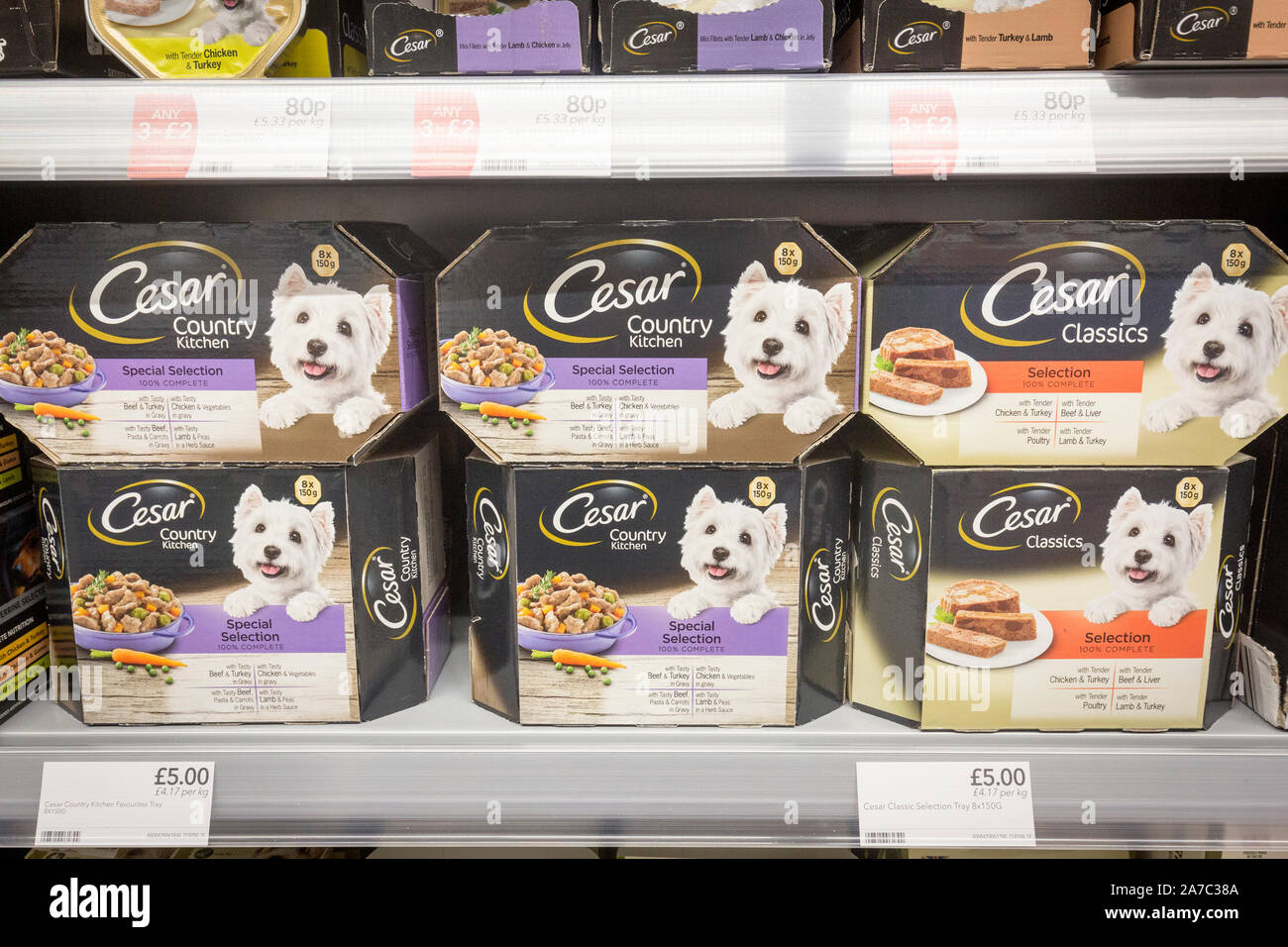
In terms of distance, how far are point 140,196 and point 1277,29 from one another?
4.89 ft

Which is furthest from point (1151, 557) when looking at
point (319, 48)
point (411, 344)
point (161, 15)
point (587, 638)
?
point (161, 15)

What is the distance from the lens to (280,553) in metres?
0.94

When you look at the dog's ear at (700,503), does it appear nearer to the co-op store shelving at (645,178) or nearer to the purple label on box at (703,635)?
the purple label on box at (703,635)

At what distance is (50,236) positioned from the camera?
893 mm

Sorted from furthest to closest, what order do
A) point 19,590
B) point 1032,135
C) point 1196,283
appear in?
point 19,590
point 1196,283
point 1032,135

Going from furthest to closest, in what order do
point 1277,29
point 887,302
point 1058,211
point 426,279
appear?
point 1058,211 < point 426,279 < point 887,302 < point 1277,29

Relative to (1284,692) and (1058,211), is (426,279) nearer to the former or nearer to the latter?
(1058,211)

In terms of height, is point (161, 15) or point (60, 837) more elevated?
point (161, 15)

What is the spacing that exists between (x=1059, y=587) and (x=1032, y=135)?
0.48 metres

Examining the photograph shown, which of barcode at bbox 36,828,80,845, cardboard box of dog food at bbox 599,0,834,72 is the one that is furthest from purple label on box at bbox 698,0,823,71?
barcode at bbox 36,828,80,845

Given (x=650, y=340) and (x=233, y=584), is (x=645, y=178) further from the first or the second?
(x=233, y=584)

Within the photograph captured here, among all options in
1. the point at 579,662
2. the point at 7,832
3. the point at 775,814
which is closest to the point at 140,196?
the point at 7,832

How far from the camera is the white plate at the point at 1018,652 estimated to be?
921mm

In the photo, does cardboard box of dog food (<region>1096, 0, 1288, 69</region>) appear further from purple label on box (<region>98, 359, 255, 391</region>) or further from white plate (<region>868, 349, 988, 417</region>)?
purple label on box (<region>98, 359, 255, 391</region>)
